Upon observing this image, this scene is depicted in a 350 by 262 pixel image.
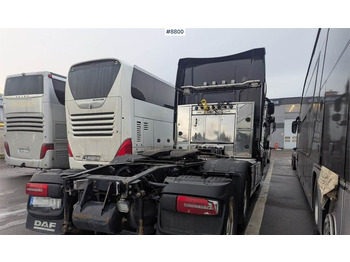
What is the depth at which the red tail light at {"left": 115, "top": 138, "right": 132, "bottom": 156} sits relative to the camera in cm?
542

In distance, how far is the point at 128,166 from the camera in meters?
3.20

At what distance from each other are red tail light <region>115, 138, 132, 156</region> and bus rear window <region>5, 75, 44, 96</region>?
395 cm

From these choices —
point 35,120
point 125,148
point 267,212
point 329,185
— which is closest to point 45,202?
point 125,148

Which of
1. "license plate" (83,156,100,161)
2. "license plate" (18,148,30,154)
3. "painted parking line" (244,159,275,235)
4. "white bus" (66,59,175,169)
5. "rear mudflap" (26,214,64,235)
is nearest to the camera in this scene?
"rear mudflap" (26,214,64,235)

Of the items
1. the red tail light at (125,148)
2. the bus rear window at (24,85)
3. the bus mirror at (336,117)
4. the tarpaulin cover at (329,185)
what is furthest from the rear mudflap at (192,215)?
the bus rear window at (24,85)

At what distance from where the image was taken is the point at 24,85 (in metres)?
7.24

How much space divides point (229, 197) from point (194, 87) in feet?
12.9

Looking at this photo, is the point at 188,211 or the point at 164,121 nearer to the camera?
the point at 188,211

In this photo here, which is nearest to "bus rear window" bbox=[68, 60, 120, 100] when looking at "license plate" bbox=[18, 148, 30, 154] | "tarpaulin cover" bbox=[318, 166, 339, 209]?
"license plate" bbox=[18, 148, 30, 154]

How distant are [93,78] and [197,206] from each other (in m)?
4.86

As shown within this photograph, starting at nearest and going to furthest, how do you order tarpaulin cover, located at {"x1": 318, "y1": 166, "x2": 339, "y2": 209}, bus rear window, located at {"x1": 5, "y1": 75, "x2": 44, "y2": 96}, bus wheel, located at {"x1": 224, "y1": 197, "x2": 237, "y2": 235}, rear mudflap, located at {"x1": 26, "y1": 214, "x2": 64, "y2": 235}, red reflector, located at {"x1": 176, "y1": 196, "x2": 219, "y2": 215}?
red reflector, located at {"x1": 176, "y1": 196, "x2": 219, "y2": 215} < tarpaulin cover, located at {"x1": 318, "y1": 166, "x2": 339, "y2": 209} < bus wheel, located at {"x1": 224, "y1": 197, "x2": 237, "y2": 235} < rear mudflap, located at {"x1": 26, "y1": 214, "x2": 64, "y2": 235} < bus rear window, located at {"x1": 5, "y1": 75, "x2": 44, "y2": 96}

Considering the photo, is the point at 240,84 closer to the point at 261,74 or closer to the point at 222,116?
the point at 261,74

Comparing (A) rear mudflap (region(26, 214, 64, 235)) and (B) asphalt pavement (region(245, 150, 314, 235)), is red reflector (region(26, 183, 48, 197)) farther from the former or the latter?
(B) asphalt pavement (region(245, 150, 314, 235))

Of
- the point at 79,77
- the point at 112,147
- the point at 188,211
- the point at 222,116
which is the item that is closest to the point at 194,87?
the point at 222,116
